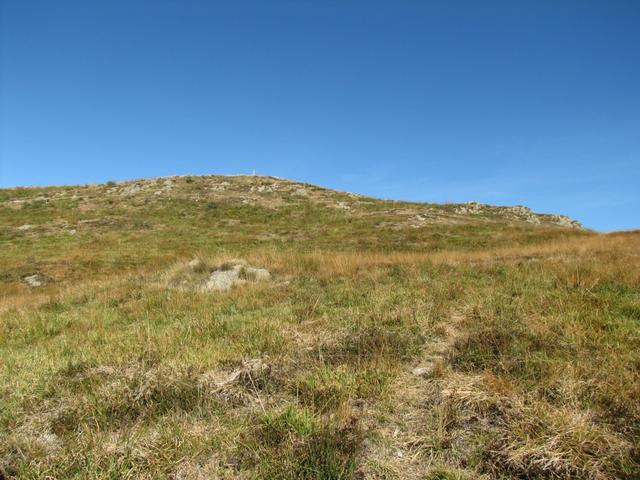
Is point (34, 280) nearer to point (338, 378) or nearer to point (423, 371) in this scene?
point (338, 378)

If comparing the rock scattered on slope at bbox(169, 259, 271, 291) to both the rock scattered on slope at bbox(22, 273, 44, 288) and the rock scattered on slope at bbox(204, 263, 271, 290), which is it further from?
the rock scattered on slope at bbox(22, 273, 44, 288)

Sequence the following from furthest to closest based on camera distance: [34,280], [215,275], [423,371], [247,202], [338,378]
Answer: [247,202] → [34,280] → [215,275] → [423,371] → [338,378]

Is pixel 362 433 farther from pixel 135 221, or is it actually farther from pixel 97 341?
pixel 135 221

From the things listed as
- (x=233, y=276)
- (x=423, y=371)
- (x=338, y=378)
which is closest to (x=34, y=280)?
(x=233, y=276)

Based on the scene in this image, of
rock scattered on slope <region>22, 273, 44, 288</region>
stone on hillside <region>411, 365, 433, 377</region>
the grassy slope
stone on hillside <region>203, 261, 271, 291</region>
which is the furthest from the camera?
rock scattered on slope <region>22, 273, 44, 288</region>

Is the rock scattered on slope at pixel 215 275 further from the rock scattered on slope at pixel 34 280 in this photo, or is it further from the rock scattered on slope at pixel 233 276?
the rock scattered on slope at pixel 34 280

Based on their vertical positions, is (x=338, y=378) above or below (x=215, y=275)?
below

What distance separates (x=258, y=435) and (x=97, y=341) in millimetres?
5116

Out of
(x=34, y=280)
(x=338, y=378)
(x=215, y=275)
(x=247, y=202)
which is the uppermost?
(x=247, y=202)

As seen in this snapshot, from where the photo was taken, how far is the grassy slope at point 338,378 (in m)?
3.94

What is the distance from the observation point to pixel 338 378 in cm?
539

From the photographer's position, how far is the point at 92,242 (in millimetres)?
31078

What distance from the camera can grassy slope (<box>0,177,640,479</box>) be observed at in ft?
12.9

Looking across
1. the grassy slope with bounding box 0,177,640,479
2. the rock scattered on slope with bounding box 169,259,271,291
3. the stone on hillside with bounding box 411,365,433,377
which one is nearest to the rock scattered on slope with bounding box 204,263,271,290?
the rock scattered on slope with bounding box 169,259,271,291
